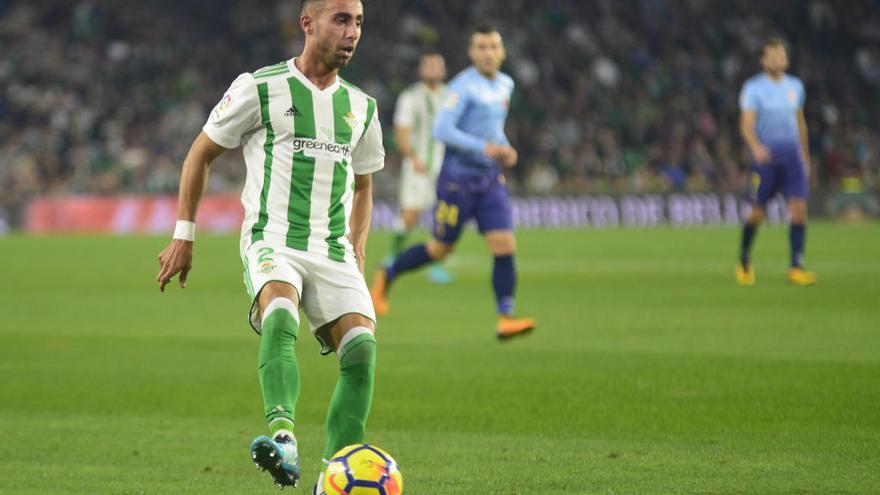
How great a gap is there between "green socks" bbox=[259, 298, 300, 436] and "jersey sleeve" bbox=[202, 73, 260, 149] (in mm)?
720

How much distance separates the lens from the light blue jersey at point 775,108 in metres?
17.0

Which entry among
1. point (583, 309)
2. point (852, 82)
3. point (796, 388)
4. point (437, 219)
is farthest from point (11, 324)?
point (852, 82)

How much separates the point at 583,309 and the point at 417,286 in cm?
417

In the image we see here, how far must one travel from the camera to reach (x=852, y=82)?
131 ft

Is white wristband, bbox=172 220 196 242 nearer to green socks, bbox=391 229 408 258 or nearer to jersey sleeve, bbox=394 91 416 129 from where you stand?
jersey sleeve, bbox=394 91 416 129

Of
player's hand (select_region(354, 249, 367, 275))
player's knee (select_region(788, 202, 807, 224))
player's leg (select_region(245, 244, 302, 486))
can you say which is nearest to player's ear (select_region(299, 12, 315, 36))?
player's leg (select_region(245, 244, 302, 486))

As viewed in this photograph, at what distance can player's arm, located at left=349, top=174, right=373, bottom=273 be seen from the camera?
6.39 metres

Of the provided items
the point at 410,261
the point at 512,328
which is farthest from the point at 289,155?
the point at 410,261

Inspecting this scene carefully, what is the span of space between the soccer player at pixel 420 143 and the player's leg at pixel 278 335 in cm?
1133

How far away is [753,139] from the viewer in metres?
16.8

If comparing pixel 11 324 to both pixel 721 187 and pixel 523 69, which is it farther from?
pixel 523 69

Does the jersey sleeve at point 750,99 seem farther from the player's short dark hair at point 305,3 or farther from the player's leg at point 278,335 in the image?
the player's leg at point 278,335

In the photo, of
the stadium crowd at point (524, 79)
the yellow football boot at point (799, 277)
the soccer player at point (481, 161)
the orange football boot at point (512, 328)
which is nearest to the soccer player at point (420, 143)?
the yellow football boot at point (799, 277)

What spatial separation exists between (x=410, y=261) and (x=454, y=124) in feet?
6.89
